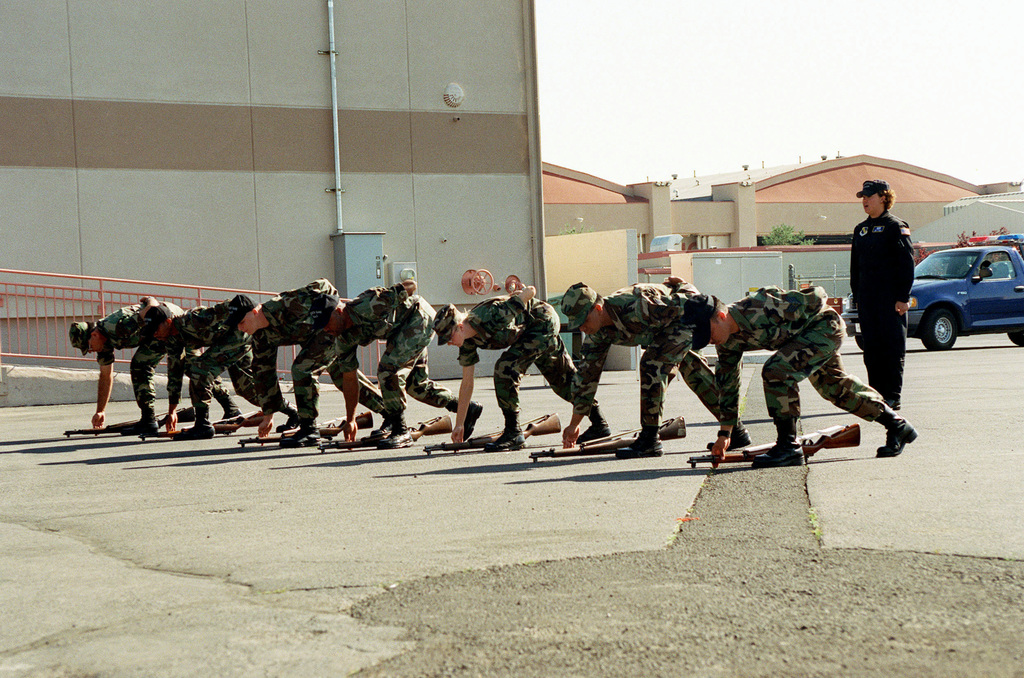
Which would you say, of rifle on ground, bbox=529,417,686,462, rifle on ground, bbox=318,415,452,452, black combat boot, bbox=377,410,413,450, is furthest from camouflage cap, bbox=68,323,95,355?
rifle on ground, bbox=529,417,686,462

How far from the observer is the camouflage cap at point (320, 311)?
9.97 meters

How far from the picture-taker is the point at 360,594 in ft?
15.0

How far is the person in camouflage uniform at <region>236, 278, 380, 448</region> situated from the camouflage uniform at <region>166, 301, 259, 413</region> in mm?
606

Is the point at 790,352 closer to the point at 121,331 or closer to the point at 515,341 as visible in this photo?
the point at 515,341

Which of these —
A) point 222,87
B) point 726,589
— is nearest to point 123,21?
point 222,87

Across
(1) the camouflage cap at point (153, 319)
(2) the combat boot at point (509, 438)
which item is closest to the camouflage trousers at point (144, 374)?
(1) the camouflage cap at point (153, 319)

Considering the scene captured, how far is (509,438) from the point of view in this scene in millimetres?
9562

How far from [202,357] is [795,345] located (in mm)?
6276

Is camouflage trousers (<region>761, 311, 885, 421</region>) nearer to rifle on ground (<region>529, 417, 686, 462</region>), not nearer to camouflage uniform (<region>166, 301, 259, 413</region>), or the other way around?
rifle on ground (<region>529, 417, 686, 462</region>)

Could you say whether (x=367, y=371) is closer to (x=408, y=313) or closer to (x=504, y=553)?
(x=408, y=313)

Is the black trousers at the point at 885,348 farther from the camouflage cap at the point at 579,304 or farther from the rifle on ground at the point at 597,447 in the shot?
the camouflage cap at the point at 579,304

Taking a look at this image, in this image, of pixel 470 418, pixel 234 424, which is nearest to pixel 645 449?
pixel 470 418

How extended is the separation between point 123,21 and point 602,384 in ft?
35.0

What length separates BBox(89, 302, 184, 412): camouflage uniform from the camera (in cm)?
1151
